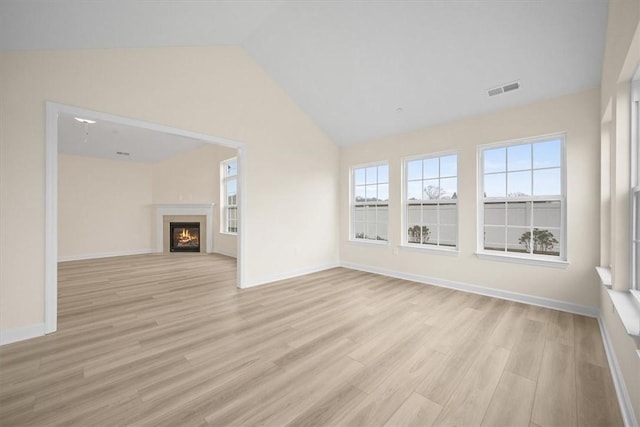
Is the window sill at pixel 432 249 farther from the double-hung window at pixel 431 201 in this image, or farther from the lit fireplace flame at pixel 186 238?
the lit fireplace flame at pixel 186 238

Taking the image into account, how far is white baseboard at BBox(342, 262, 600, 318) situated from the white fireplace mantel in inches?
194

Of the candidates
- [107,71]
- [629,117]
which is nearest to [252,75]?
[107,71]

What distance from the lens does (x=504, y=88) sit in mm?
3240

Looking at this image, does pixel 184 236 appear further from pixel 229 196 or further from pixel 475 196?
pixel 475 196

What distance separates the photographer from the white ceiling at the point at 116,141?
4.81m

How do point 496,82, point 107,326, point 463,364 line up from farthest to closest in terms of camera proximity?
point 496,82
point 107,326
point 463,364

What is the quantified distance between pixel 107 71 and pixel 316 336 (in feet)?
12.0

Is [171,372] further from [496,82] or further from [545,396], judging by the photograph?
[496,82]

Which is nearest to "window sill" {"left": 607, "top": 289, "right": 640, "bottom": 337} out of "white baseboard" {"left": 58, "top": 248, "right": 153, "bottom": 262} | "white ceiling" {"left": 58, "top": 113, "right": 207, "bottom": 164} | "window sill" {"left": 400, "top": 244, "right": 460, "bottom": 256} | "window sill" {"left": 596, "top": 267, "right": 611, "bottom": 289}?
"window sill" {"left": 596, "top": 267, "right": 611, "bottom": 289}

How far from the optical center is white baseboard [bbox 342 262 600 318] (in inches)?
117

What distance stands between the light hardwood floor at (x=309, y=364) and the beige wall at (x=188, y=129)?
0.91 m

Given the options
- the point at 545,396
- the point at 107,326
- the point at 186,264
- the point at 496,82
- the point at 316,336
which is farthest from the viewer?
the point at 186,264

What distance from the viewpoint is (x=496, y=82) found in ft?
10.5

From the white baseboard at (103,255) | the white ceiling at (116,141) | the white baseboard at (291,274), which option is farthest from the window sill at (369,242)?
the white baseboard at (103,255)
